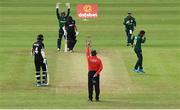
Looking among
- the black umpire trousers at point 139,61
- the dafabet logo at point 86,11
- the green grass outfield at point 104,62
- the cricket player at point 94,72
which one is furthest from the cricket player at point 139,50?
the dafabet logo at point 86,11

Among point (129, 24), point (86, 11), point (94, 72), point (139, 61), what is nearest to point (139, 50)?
point (139, 61)

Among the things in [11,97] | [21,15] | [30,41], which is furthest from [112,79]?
[21,15]

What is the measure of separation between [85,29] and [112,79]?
18.2 meters

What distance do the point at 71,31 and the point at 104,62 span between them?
3.53 metres

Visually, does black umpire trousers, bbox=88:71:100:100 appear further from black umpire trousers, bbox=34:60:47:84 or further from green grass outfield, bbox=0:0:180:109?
black umpire trousers, bbox=34:60:47:84

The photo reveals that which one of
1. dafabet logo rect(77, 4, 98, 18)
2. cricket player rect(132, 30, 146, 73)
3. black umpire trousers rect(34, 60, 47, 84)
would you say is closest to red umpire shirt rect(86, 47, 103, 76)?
black umpire trousers rect(34, 60, 47, 84)

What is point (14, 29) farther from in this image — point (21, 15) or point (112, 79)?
point (112, 79)

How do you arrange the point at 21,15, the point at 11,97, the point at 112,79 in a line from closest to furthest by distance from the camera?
the point at 11,97, the point at 112,79, the point at 21,15

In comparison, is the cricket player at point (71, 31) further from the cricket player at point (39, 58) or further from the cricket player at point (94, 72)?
the cricket player at point (94, 72)

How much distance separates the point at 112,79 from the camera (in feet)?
98.2

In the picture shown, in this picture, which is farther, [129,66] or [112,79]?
[129,66]

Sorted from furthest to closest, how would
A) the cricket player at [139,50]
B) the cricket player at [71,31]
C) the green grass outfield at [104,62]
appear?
1. the cricket player at [71,31]
2. the cricket player at [139,50]
3. the green grass outfield at [104,62]

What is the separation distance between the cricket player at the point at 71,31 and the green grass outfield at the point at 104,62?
56 centimetres

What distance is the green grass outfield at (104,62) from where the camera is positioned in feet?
86.0
